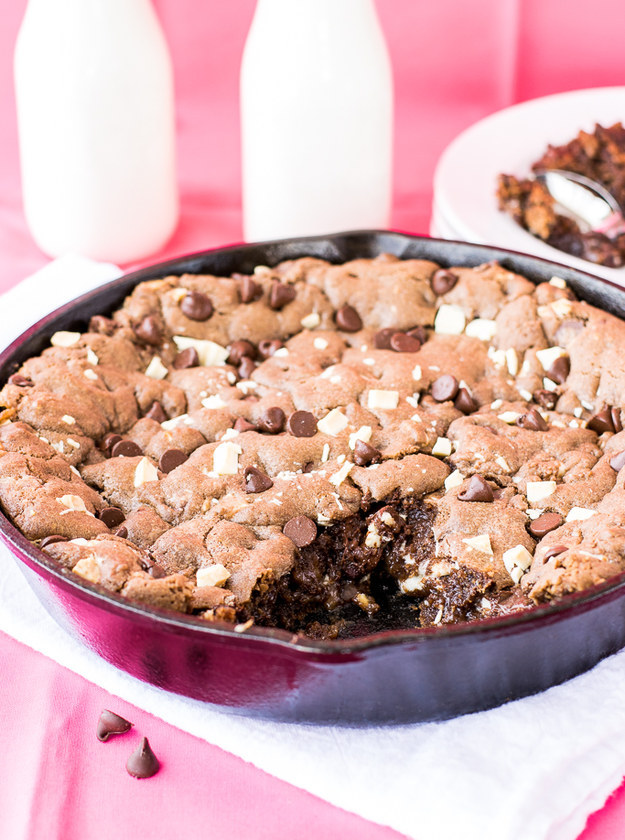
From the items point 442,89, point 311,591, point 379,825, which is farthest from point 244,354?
point 442,89

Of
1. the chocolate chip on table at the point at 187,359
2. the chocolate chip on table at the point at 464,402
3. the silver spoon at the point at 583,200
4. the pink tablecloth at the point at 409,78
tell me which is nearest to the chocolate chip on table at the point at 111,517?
the chocolate chip on table at the point at 187,359

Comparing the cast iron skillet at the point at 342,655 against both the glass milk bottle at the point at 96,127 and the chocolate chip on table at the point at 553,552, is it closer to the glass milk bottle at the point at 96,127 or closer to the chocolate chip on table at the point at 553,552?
the chocolate chip on table at the point at 553,552

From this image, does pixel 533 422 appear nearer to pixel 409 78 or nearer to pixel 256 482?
pixel 256 482

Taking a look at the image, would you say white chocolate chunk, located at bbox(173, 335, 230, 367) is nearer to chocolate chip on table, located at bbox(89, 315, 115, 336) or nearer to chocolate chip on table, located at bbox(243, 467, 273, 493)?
chocolate chip on table, located at bbox(89, 315, 115, 336)

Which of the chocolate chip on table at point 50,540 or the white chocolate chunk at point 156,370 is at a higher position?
the chocolate chip on table at point 50,540

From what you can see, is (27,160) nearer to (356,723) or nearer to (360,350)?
A: (360,350)

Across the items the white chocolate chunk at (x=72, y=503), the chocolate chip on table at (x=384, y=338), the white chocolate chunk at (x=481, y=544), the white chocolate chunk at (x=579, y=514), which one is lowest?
the white chocolate chunk at (x=481, y=544)
